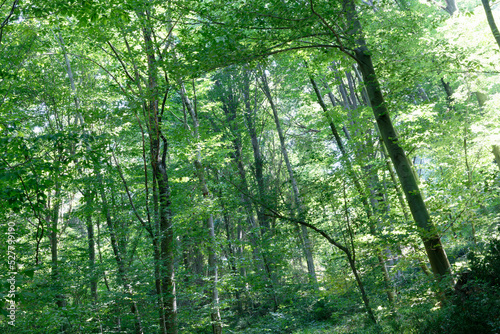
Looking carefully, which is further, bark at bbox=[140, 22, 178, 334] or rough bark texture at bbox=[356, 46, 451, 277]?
bark at bbox=[140, 22, 178, 334]

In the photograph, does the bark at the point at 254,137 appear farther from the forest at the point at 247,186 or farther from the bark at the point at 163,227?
the bark at the point at 163,227

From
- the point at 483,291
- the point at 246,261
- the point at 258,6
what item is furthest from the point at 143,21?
the point at 483,291

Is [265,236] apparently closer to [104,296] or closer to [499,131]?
[104,296]

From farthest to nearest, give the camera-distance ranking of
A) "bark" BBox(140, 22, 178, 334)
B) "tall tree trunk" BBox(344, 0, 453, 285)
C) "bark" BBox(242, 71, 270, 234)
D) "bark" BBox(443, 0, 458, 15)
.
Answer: "bark" BBox(242, 71, 270, 234), "bark" BBox(443, 0, 458, 15), "bark" BBox(140, 22, 178, 334), "tall tree trunk" BBox(344, 0, 453, 285)

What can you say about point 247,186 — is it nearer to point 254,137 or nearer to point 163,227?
point 163,227

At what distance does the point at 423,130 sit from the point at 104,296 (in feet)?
23.3

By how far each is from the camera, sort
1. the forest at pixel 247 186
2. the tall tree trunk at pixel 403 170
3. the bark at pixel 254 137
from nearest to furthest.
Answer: the forest at pixel 247 186 < the tall tree trunk at pixel 403 170 < the bark at pixel 254 137

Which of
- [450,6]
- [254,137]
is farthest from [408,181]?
[450,6]

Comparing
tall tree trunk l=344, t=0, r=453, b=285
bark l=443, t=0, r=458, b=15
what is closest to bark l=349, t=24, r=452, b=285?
tall tree trunk l=344, t=0, r=453, b=285

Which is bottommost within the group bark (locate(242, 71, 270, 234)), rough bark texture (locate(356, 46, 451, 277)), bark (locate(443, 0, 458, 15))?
rough bark texture (locate(356, 46, 451, 277))

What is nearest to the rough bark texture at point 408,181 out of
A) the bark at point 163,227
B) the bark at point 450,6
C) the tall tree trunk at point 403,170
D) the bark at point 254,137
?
the tall tree trunk at point 403,170

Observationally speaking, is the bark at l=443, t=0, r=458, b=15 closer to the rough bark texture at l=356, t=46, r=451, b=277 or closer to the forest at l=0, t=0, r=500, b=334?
the forest at l=0, t=0, r=500, b=334

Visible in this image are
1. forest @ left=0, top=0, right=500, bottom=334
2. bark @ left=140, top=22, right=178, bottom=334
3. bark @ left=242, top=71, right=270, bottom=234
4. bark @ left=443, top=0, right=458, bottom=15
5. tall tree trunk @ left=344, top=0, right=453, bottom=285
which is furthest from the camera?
bark @ left=242, top=71, right=270, bottom=234

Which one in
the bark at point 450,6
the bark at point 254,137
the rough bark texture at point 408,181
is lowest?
the rough bark texture at point 408,181
